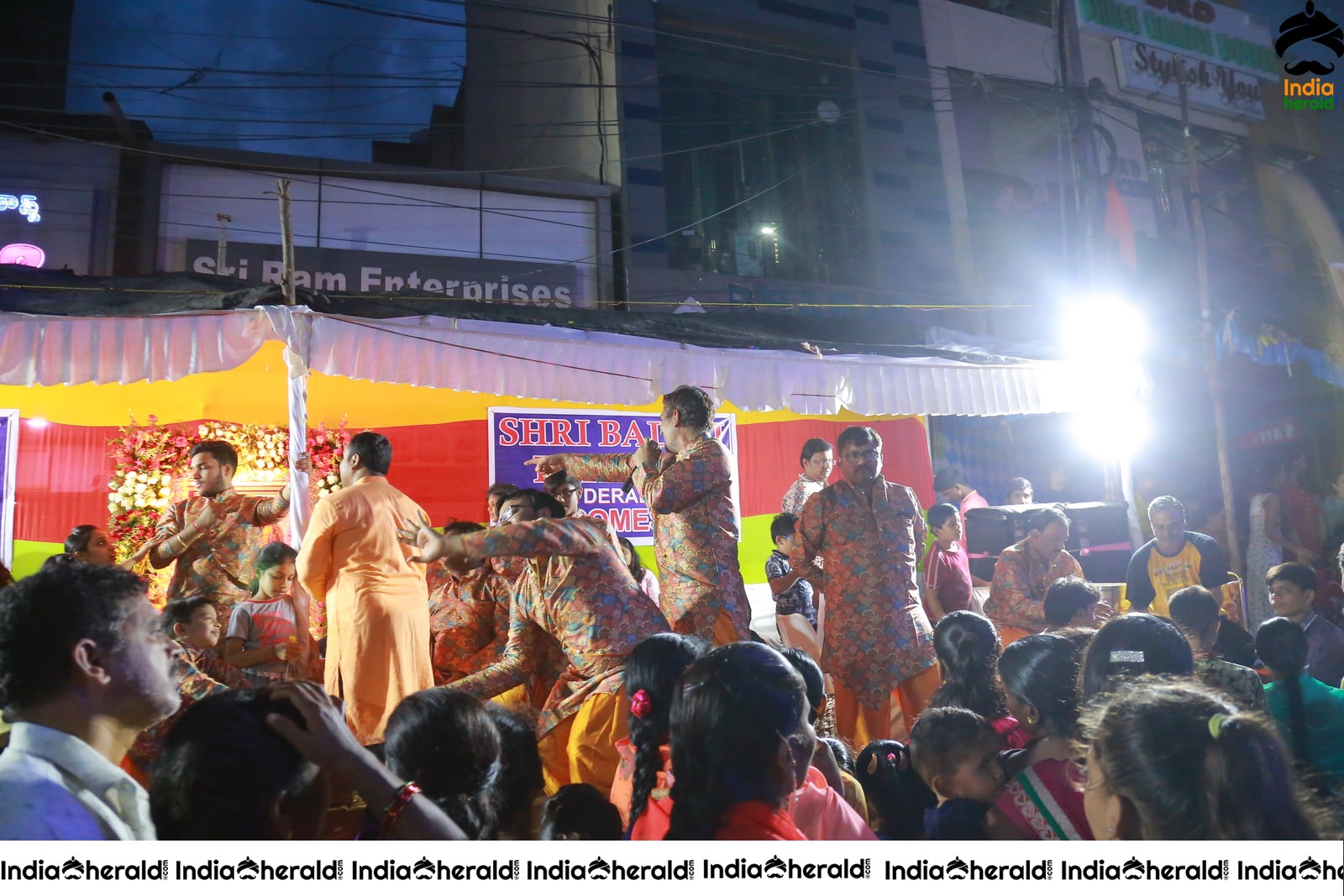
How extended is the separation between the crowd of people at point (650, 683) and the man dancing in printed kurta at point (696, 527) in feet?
0.05

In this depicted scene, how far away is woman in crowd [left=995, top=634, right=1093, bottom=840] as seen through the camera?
2129 mm

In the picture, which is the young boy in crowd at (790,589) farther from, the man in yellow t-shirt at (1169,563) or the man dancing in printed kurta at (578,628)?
the man dancing in printed kurta at (578,628)

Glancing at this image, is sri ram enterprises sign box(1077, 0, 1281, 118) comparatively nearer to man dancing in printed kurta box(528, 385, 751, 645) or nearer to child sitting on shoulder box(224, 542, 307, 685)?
man dancing in printed kurta box(528, 385, 751, 645)

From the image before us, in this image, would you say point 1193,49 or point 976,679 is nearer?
point 976,679

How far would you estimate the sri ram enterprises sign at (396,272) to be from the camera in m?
10.5

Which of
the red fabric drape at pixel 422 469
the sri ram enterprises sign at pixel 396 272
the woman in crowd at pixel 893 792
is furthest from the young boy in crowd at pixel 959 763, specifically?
the sri ram enterprises sign at pixel 396 272

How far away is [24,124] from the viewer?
33.6 feet

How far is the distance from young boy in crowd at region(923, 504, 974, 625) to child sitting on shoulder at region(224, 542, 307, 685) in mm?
3838

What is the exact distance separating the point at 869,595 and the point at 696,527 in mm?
973

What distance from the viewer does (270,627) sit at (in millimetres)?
4941

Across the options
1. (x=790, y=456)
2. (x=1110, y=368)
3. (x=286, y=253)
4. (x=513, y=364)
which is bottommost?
(x=790, y=456)

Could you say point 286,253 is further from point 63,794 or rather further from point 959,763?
point 959,763

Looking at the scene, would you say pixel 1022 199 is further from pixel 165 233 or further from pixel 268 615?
pixel 268 615

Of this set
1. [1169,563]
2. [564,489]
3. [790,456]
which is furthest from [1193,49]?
[564,489]
